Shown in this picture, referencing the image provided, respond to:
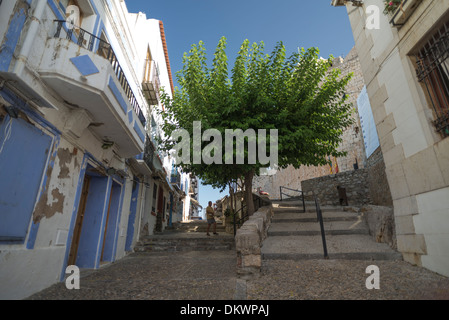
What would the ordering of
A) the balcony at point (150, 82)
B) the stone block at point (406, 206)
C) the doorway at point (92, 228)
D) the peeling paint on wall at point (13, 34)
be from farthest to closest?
the balcony at point (150, 82), the doorway at point (92, 228), the stone block at point (406, 206), the peeling paint on wall at point (13, 34)

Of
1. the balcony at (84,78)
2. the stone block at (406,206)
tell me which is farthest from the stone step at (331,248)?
the balcony at (84,78)

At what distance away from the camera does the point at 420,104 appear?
3855mm

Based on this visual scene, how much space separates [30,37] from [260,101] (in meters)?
5.44

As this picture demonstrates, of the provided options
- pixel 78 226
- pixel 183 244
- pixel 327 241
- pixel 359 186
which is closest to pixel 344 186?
pixel 359 186

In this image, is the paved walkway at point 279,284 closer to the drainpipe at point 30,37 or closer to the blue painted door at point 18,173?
the blue painted door at point 18,173

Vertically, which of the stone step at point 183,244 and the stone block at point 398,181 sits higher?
the stone block at point 398,181

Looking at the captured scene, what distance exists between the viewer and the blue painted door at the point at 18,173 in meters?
3.12

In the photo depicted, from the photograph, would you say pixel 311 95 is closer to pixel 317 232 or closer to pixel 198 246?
pixel 317 232

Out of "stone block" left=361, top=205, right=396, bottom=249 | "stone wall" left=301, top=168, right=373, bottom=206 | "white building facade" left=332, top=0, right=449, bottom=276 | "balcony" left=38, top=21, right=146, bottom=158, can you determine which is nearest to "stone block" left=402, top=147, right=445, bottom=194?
Result: "white building facade" left=332, top=0, right=449, bottom=276

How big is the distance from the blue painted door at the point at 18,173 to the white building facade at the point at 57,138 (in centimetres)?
1

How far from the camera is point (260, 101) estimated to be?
708 cm

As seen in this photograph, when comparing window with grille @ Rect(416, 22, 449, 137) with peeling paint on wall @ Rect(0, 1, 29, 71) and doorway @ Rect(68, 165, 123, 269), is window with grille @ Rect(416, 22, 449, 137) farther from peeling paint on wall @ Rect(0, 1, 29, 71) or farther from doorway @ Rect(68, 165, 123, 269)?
doorway @ Rect(68, 165, 123, 269)

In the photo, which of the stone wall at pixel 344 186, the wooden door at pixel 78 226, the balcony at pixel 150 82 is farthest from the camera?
the stone wall at pixel 344 186
